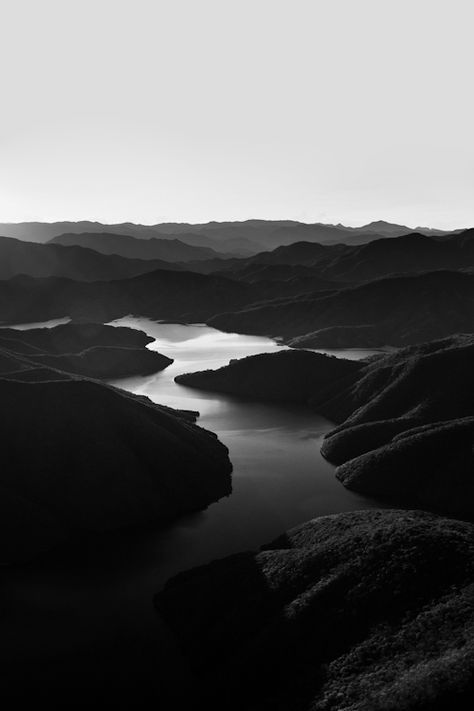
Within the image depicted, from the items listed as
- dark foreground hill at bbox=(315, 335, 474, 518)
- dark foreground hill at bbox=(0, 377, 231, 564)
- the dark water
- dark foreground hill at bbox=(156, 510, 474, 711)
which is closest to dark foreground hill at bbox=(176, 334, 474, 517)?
dark foreground hill at bbox=(315, 335, 474, 518)

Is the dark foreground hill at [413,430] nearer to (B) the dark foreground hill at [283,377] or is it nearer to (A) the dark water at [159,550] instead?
(A) the dark water at [159,550]

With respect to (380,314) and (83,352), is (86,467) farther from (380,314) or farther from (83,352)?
(380,314)

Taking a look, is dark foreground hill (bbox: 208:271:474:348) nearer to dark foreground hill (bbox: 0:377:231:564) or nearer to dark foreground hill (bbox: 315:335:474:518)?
dark foreground hill (bbox: 315:335:474:518)

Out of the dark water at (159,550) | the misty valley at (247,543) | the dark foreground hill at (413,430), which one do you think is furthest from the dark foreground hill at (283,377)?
the dark water at (159,550)

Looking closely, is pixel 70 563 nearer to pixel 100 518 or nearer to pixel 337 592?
pixel 100 518

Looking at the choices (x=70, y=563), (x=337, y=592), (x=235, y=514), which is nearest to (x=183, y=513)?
(x=235, y=514)

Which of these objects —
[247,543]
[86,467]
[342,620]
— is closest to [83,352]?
[86,467]

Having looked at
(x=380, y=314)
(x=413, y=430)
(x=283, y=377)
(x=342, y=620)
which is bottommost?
(x=342, y=620)
